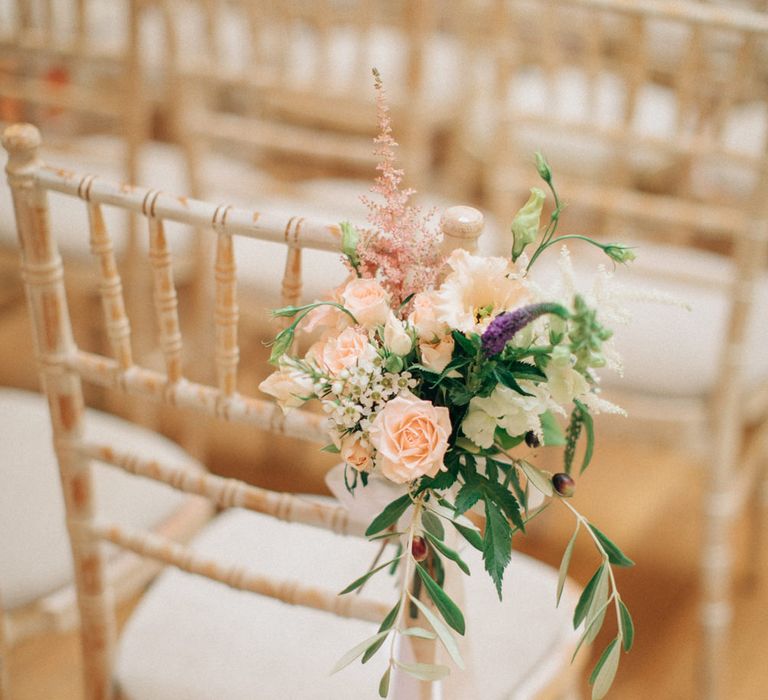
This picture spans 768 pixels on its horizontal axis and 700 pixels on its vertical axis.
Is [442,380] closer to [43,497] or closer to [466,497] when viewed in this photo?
[466,497]

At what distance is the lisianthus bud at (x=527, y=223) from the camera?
2.13 feet

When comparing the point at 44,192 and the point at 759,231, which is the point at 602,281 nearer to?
Result: the point at 44,192

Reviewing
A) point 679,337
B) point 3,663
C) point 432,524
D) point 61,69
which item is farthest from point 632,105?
point 61,69

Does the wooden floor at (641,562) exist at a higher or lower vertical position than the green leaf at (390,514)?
lower

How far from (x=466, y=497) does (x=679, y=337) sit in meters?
0.96

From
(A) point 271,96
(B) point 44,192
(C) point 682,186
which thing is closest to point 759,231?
(C) point 682,186

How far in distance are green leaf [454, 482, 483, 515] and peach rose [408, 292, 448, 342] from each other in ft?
0.36

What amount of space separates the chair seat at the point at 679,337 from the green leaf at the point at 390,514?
82cm

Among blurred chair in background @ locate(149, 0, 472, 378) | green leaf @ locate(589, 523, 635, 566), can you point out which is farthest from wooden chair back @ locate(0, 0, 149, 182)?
green leaf @ locate(589, 523, 635, 566)

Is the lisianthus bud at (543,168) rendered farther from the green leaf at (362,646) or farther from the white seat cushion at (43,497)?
the white seat cushion at (43,497)

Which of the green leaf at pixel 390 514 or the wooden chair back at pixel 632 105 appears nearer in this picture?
the green leaf at pixel 390 514

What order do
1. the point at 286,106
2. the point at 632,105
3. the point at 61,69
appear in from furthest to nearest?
the point at 286,106 < the point at 61,69 < the point at 632,105

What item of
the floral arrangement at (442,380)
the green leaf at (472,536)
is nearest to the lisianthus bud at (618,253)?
the floral arrangement at (442,380)

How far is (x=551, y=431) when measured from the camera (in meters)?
0.74
